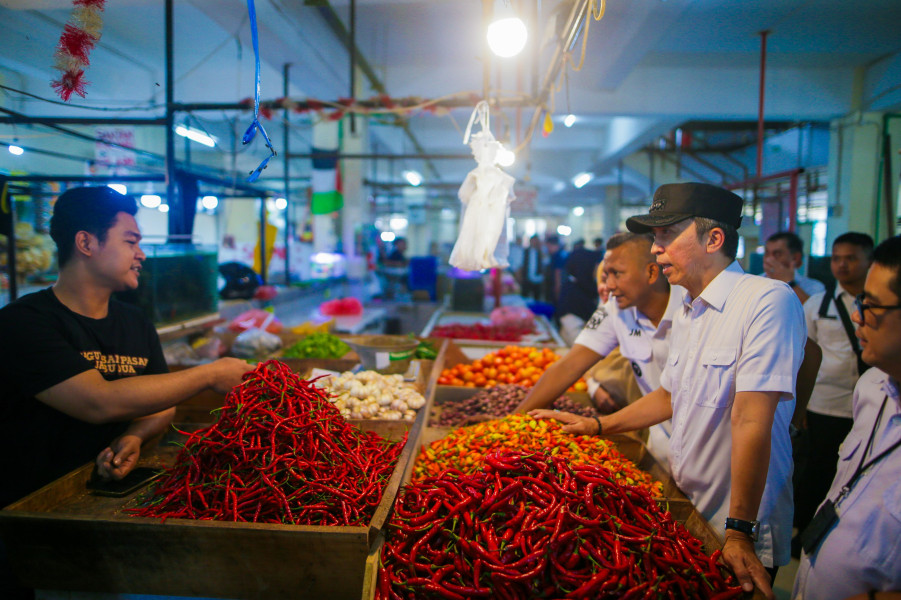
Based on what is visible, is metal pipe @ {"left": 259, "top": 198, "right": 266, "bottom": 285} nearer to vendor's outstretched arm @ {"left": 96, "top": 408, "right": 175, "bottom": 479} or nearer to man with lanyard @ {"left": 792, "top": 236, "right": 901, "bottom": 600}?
vendor's outstretched arm @ {"left": 96, "top": 408, "right": 175, "bottom": 479}

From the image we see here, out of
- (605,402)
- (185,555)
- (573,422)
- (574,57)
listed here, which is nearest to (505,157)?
(605,402)

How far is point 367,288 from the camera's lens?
11.0 meters

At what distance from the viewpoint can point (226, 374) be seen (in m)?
2.18

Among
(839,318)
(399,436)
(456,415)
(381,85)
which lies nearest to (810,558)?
(399,436)

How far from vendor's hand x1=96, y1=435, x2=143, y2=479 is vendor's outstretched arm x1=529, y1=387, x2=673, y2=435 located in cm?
178

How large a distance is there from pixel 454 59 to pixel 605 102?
8.75 feet

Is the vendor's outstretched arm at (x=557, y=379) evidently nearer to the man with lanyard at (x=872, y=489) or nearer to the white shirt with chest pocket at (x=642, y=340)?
the white shirt with chest pocket at (x=642, y=340)

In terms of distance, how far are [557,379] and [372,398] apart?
1.10 meters

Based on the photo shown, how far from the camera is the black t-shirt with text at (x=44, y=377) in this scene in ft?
6.03

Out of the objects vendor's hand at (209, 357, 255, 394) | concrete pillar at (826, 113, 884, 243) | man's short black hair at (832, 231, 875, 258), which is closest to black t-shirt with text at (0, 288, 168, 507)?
vendor's hand at (209, 357, 255, 394)

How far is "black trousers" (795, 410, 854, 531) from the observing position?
3.80 m

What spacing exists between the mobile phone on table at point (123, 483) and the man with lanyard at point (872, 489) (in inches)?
94.4

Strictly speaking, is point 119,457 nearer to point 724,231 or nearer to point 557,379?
point 557,379

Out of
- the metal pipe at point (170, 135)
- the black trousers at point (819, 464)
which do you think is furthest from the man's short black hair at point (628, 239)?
the metal pipe at point (170, 135)
